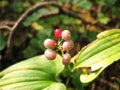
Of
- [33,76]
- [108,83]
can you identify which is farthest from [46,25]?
[33,76]

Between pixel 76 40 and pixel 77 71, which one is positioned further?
pixel 76 40

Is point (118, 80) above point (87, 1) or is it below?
below

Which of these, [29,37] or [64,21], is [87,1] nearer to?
[64,21]

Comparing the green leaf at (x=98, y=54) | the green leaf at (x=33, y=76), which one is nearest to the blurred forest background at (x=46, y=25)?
the green leaf at (x=33, y=76)

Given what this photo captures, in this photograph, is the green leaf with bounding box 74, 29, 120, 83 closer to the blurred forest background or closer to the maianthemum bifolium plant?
the maianthemum bifolium plant

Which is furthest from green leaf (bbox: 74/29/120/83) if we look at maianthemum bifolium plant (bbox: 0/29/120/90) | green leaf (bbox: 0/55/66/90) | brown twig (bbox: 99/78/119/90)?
brown twig (bbox: 99/78/119/90)

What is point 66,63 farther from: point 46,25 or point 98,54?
point 46,25

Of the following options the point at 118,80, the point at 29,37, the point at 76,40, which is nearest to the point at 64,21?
the point at 76,40

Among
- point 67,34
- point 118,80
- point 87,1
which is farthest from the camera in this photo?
point 87,1
